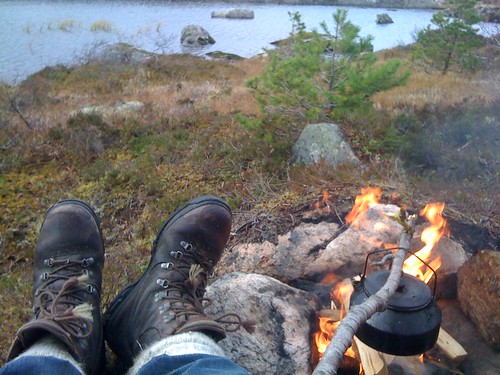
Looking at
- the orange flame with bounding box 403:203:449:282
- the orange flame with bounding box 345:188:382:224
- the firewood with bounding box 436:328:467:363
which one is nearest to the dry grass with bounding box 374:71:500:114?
the orange flame with bounding box 345:188:382:224

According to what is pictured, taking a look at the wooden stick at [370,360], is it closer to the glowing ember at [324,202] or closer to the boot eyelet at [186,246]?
the boot eyelet at [186,246]

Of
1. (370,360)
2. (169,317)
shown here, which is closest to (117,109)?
(169,317)

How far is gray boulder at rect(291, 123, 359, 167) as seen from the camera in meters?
5.09

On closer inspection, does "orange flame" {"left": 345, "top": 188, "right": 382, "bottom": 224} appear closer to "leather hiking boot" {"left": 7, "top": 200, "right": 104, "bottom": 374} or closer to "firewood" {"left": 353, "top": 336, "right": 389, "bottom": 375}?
"firewood" {"left": 353, "top": 336, "right": 389, "bottom": 375}

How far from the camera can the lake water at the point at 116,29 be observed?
2000cm

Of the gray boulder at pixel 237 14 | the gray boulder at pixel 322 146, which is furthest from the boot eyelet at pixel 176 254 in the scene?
the gray boulder at pixel 237 14

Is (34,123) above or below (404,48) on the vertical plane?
above

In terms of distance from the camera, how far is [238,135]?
6.52 m

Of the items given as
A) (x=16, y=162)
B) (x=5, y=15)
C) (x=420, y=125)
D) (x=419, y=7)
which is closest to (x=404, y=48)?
(x=420, y=125)

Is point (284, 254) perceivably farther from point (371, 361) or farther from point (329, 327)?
point (371, 361)

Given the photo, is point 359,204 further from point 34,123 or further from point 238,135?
point 34,123

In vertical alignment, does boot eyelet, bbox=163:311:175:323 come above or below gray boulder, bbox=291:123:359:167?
above

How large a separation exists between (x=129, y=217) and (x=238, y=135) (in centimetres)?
249

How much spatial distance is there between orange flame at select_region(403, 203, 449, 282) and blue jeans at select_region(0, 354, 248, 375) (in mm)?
1117
